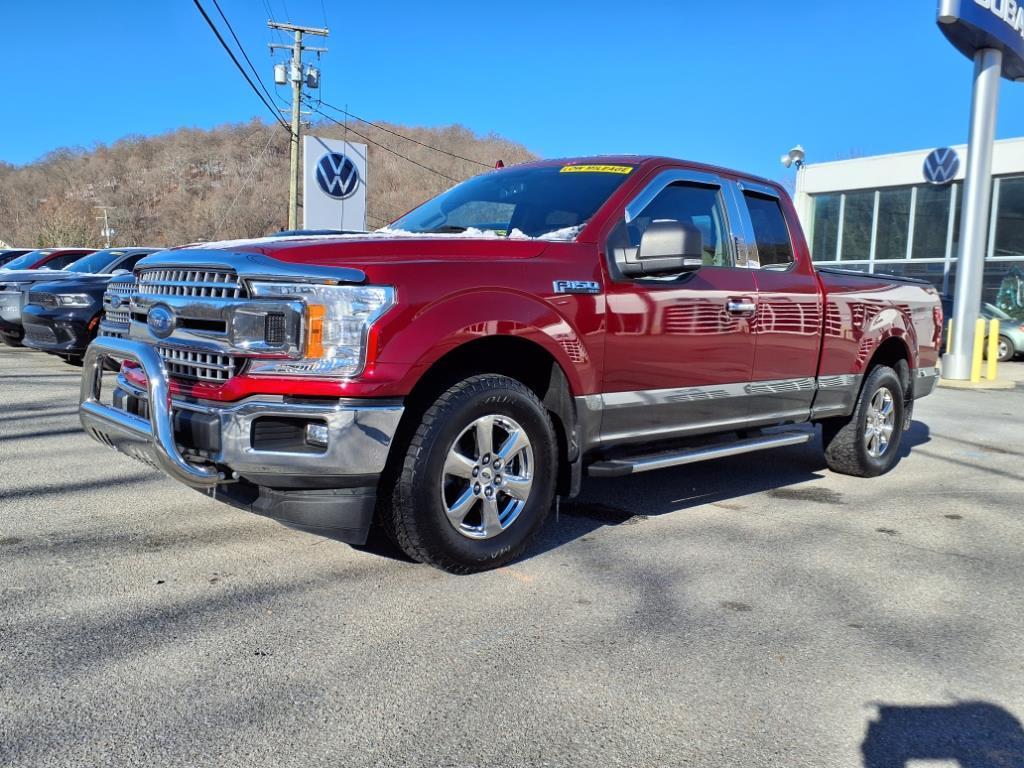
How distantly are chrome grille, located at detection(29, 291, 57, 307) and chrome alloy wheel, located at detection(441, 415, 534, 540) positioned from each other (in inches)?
306

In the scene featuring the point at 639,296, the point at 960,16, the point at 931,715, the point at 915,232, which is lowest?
the point at 931,715

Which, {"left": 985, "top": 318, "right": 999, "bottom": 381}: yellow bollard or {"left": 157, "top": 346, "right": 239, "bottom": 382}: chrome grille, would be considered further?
{"left": 985, "top": 318, "right": 999, "bottom": 381}: yellow bollard

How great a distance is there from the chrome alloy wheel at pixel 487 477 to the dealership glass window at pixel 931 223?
70.0ft

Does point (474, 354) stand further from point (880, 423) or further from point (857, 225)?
point (857, 225)

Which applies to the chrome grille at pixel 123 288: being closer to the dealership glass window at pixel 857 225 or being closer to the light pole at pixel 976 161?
the light pole at pixel 976 161

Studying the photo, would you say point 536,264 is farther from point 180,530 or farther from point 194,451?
point 180,530

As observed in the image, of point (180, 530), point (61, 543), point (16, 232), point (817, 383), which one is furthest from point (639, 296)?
point (16, 232)

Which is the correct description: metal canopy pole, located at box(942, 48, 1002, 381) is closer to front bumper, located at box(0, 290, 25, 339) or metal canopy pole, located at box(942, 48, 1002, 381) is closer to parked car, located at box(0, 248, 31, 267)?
front bumper, located at box(0, 290, 25, 339)

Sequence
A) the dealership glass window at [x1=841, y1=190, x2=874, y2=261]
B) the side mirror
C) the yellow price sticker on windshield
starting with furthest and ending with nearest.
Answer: the dealership glass window at [x1=841, y1=190, x2=874, y2=261], the yellow price sticker on windshield, the side mirror

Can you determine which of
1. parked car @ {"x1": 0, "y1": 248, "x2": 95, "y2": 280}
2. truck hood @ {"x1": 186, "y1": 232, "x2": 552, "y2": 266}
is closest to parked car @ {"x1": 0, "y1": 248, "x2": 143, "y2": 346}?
parked car @ {"x1": 0, "y1": 248, "x2": 95, "y2": 280}

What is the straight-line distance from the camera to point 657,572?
389 cm

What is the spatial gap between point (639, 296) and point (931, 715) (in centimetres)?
223

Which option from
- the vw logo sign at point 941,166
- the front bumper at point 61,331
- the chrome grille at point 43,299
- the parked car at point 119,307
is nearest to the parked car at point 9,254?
the chrome grille at point 43,299

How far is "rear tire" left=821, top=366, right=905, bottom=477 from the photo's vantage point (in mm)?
6039
